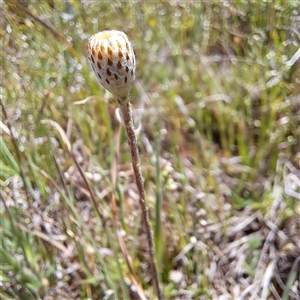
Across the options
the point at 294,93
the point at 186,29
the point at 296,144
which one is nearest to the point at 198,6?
the point at 186,29

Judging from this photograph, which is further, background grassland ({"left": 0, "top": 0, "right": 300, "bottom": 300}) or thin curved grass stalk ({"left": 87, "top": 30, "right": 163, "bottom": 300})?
background grassland ({"left": 0, "top": 0, "right": 300, "bottom": 300})

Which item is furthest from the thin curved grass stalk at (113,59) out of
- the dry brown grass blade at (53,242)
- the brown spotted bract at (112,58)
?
the dry brown grass blade at (53,242)

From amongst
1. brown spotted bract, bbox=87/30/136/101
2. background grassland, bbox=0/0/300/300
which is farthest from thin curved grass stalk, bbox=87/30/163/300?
background grassland, bbox=0/0/300/300

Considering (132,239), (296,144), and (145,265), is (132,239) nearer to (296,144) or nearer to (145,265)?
(145,265)

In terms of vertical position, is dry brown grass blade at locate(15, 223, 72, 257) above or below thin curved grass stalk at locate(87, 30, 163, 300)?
below

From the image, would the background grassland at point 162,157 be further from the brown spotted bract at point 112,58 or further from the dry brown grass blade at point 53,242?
the brown spotted bract at point 112,58

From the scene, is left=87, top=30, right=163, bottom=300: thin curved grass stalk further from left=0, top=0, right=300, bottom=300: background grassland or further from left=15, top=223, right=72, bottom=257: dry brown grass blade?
left=15, top=223, right=72, bottom=257: dry brown grass blade

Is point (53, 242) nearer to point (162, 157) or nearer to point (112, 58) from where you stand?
point (162, 157)
